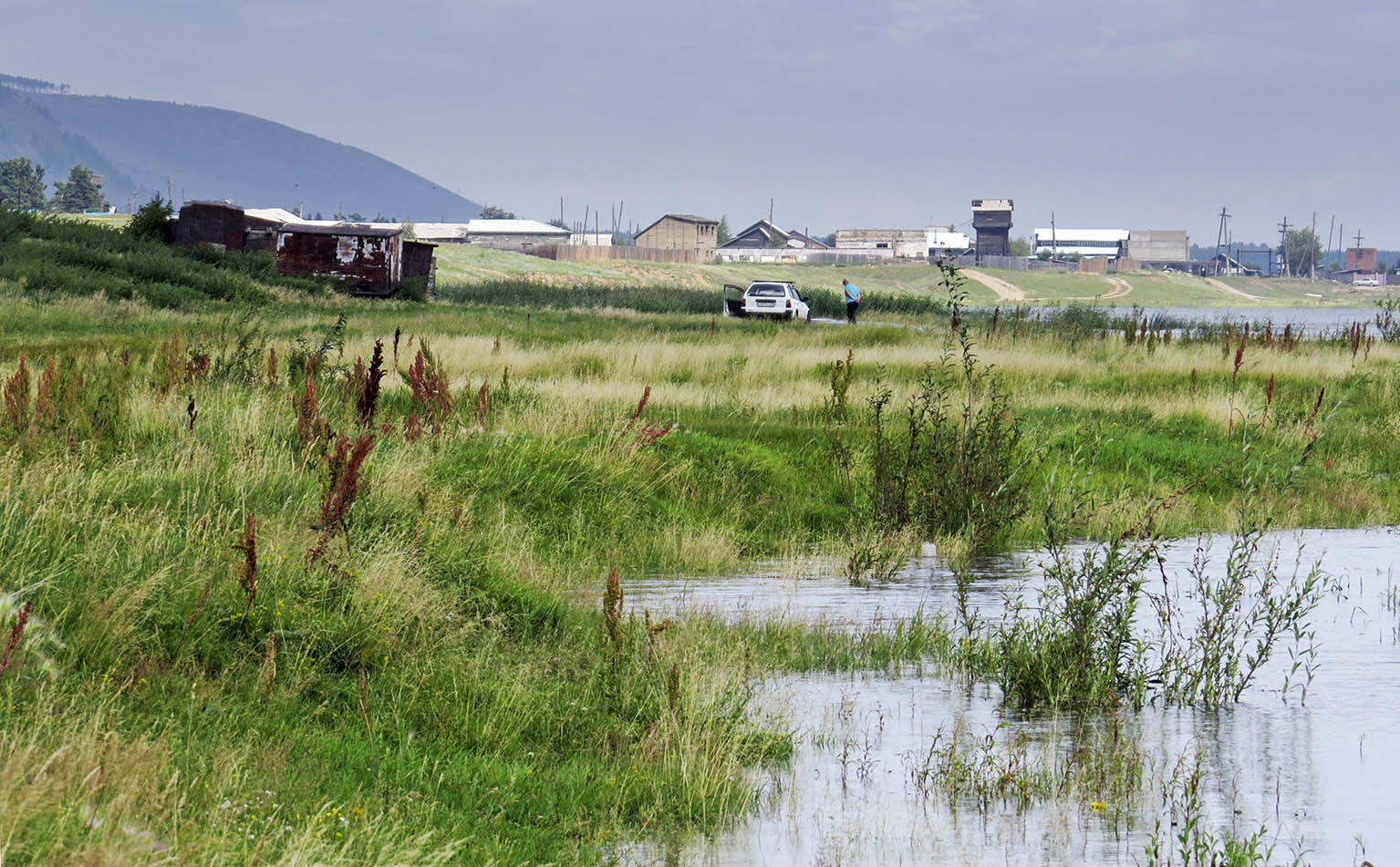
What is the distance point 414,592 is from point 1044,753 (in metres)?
3.27

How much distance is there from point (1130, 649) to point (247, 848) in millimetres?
5903

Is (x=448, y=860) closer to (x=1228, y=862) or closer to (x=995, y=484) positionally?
(x=1228, y=862)

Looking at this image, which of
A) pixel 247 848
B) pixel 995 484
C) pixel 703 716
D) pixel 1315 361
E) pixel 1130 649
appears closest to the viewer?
pixel 247 848

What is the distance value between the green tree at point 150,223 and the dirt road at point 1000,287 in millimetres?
Result: 110526

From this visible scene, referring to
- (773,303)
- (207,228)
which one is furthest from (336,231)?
(773,303)

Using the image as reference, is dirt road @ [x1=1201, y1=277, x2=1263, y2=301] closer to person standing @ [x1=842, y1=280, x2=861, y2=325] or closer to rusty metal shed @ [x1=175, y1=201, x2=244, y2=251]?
person standing @ [x1=842, y1=280, x2=861, y2=325]

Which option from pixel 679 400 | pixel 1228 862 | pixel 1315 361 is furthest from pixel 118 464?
pixel 1315 361

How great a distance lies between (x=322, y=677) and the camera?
6.36 m

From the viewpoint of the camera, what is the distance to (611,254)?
13775 cm

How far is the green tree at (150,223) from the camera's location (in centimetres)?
4869

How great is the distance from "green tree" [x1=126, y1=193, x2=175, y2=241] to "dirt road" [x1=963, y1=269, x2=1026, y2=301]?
111 m

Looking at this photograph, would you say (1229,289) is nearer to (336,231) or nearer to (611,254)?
(611,254)

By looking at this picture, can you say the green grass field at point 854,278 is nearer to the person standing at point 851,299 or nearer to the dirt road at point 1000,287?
the dirt road at point 1000,287

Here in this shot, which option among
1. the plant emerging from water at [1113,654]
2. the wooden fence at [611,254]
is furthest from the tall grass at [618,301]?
the wooden fence at [611,254]
